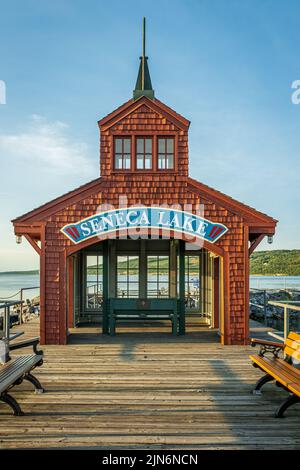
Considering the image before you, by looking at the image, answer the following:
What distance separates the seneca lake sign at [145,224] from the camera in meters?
9.12

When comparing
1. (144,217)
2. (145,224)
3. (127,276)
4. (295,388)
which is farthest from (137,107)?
(295,388)

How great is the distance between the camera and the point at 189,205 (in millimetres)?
9234

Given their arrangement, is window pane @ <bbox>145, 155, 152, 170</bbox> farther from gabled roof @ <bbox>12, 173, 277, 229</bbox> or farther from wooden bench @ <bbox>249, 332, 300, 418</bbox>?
wooden bench @ <bbox>249, 332, 300, 418</bbox>

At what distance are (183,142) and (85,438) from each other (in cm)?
728

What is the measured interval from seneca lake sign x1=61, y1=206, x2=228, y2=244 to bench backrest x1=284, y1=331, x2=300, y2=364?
13.4 feet

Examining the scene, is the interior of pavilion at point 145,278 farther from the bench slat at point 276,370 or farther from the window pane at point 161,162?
the bench slat at point 276,370

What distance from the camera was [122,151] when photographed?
956 centimetres

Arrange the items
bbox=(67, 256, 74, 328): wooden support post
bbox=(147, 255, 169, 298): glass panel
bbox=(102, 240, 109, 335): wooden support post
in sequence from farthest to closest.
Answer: bbox=(147, 255, 169, 298): glass panel → bbox=(67, 256, 74, 328): wooden support post → bbox=(102, 240, 109, 335): wooden support post

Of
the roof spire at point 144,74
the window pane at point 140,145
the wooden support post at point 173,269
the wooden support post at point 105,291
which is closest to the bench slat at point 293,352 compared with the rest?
the wooden support post at point 105,291

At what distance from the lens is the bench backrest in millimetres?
5012

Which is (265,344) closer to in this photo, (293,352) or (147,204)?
(293,352)

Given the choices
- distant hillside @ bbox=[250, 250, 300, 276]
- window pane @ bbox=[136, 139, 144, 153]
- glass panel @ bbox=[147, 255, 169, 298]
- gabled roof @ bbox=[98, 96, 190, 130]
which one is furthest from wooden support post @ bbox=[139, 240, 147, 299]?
distant hillside @ bbox=[250, 250, 300, 276]
